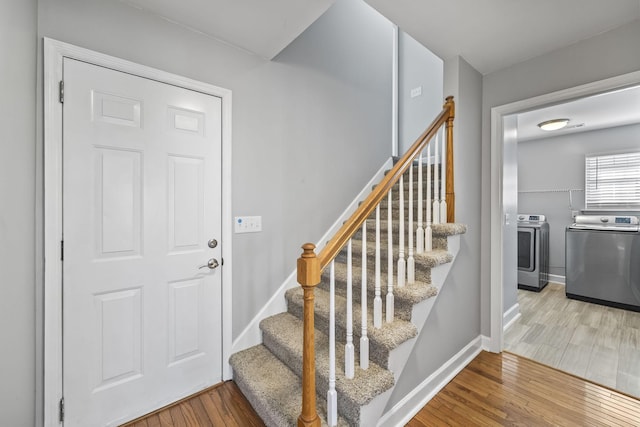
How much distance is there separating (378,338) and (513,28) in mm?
2195

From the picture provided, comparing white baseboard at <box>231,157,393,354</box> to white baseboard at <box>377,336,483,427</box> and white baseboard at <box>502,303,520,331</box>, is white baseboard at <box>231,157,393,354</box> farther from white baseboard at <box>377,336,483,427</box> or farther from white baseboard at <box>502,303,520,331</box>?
white baseboard at <box>502,303,520,331</box>

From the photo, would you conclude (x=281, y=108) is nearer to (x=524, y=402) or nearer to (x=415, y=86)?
(x=415, y=86)

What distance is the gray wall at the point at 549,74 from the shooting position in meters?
1.80

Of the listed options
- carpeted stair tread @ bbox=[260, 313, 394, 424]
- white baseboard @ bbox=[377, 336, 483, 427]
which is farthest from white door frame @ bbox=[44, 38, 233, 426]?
white baseboard @ bbox=[377, 336, 483, 427]

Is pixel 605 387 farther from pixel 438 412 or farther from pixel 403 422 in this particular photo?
pixel 403 422

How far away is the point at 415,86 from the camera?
3611mm

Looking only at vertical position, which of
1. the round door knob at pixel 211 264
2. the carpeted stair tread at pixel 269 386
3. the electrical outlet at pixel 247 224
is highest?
the electrical outlet at pixel 247 224

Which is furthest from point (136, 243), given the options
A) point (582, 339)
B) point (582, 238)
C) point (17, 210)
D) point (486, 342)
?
point (582, 238)

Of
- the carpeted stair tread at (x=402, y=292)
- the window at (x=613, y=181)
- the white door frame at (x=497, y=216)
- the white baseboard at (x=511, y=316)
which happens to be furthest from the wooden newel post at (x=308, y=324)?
the window at (x=613, y=181)

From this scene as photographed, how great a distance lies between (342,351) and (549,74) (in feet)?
8.31

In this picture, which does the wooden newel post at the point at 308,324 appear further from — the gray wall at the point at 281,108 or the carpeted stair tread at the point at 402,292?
the gray wall at the point at 281,108

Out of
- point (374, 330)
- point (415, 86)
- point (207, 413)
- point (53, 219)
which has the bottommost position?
point (207, 413)

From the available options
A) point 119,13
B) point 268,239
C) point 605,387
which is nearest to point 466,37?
point 268,239

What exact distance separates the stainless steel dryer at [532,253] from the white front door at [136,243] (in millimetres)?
4407
